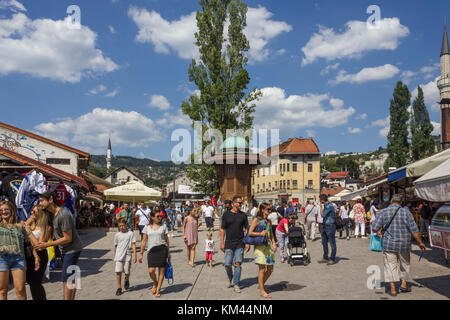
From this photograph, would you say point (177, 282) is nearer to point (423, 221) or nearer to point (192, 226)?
point (192, 226)

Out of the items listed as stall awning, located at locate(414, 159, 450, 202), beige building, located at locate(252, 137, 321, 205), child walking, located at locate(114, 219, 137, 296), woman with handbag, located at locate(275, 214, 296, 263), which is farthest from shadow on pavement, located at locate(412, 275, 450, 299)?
beige building, located at locate(252, 137, 321, 205)

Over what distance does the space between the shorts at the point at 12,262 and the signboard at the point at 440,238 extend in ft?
22.6

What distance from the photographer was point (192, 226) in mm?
12086

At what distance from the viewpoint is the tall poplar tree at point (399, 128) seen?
55369mm

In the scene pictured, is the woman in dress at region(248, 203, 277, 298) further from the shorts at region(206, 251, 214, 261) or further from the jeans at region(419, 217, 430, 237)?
the jeans at region(419, 217, 430, 237)

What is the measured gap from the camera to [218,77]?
3138cm

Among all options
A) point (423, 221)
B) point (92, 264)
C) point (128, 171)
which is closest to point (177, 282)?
point (92, 264)

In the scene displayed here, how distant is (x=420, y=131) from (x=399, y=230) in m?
56.7

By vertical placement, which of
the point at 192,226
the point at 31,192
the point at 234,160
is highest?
the point at 234,160

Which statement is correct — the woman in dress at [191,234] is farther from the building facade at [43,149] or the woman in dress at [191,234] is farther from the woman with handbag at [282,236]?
the building facade at [43,149]

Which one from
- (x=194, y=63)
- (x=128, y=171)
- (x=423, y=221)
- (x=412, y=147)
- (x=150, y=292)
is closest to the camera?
(x=150, y=292)

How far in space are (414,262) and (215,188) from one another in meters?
21.5

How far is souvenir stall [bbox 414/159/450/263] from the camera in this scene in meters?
6.92

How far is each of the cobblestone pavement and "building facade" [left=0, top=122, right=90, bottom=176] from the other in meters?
22.0
